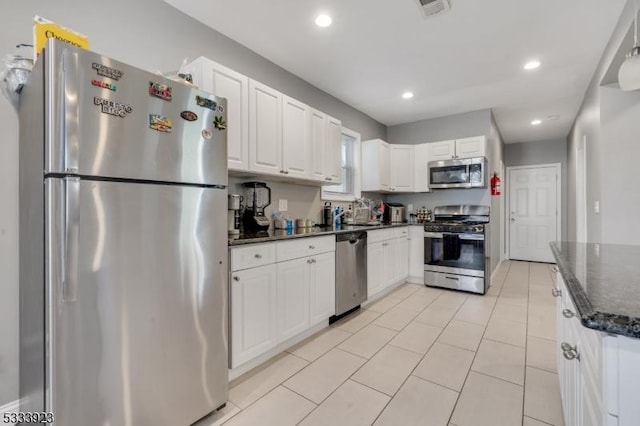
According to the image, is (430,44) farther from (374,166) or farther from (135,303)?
(135,303)

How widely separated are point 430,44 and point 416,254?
110 inches

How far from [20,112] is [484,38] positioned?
136 inches

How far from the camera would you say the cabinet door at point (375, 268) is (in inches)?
135

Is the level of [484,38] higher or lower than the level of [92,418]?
higher

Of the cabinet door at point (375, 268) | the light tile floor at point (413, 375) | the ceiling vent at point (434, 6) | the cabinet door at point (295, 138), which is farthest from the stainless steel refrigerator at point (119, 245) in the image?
the cabinet door at point (375, 268)

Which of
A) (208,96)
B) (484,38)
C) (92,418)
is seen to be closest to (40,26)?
(208,96)

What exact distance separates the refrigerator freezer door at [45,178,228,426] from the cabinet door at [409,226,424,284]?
132 inches

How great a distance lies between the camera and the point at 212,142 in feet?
5.34

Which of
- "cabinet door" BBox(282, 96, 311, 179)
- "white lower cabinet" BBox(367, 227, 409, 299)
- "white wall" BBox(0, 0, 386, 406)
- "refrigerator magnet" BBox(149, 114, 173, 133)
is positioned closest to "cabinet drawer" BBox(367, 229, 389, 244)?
"white lower cabinet" BBox(367, 227, 409, 299)

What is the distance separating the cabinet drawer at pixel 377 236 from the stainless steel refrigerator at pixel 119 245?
6.89 feet

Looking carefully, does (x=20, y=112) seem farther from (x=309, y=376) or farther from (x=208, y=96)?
(x=309, y=376)

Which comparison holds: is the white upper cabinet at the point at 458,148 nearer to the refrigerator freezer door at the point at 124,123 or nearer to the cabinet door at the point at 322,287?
the cabinet door at the point at 322,287

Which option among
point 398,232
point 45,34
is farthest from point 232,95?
point 398,232

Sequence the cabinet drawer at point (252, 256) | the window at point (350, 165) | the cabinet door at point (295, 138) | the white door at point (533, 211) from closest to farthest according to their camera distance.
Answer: the cabinet drawer at point (252, 256) → the cabinet door at point (295, 138) → the window at point (350, 165) → the white door at point (533, 211)
